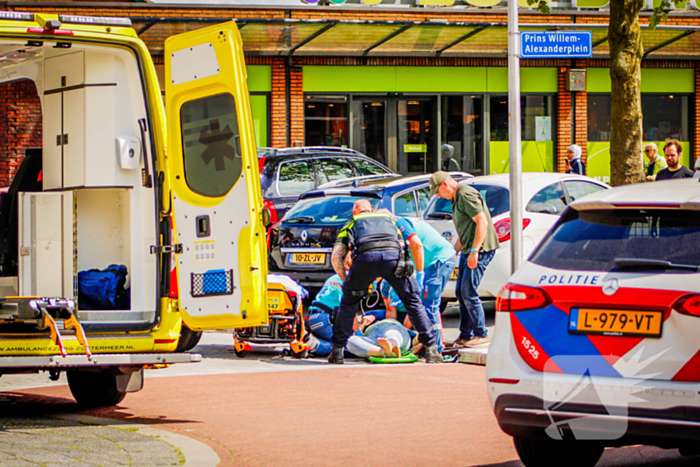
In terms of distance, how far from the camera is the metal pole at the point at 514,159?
413 inches

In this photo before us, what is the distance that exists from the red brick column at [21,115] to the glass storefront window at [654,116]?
17.1m

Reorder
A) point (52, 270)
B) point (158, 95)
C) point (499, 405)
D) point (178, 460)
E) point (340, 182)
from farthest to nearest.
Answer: point (340, 182), point (52, 270), point (158, 95), point (178, 460), point (499, 405)

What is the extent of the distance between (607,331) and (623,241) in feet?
1.72

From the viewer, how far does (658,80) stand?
24531mm

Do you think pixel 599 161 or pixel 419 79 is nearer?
pixel 419 79

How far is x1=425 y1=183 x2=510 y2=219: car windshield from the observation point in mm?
11406

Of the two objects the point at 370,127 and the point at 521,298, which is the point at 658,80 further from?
the point at 521,298

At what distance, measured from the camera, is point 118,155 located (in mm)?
7297

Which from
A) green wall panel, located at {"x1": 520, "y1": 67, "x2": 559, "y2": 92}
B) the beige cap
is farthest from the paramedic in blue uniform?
green wall panel, located at {"x1": 520, "y1": 67, "x2": 559, "y2": 92}

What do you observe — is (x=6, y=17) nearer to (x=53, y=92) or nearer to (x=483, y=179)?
(x=53, y=92)

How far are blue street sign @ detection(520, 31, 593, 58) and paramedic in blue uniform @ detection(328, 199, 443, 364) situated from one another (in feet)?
9.68

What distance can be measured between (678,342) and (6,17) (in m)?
4.81

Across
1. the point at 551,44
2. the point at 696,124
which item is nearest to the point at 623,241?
the point at 551,44

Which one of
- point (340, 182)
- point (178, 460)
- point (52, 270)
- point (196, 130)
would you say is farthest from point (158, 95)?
point (340, 182)
